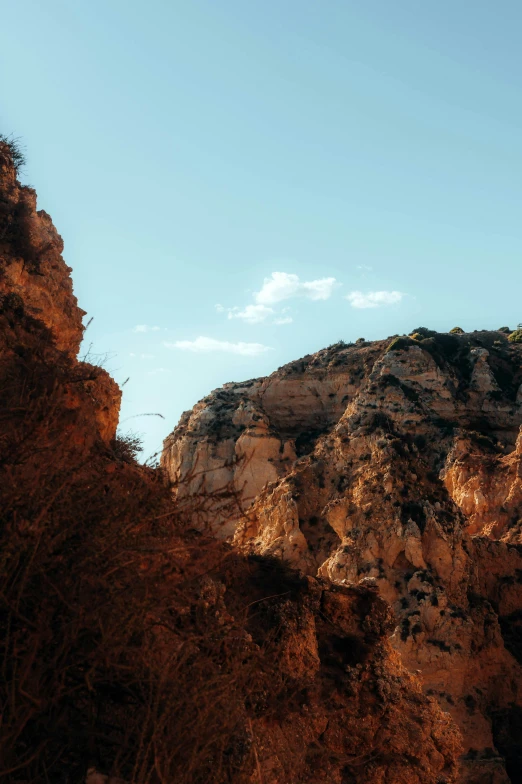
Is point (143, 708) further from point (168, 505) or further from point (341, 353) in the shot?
point (341, 353)

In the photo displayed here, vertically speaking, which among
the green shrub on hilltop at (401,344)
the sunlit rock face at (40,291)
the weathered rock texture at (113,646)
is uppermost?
the green shrub on hilltop at (401,344)

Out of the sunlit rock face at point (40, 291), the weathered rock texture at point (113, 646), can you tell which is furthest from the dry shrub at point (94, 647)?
the sunlit rock face at point (40, 291)

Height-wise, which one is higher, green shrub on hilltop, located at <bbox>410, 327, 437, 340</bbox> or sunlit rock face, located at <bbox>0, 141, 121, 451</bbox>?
green shrub on hilltop, located at <bbox>410, 327, 437, 340</bbox>

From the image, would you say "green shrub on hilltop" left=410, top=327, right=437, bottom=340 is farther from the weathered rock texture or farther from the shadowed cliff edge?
the weathered rock texture

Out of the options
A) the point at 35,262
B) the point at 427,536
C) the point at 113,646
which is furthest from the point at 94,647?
the point at 427,536

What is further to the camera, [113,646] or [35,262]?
[35,262]

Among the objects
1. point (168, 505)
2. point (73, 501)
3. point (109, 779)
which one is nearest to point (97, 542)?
point (73, 501)

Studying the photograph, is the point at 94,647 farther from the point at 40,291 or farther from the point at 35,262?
the point at 35,262

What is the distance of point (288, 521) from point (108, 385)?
519 inches

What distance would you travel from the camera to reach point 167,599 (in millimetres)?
6949

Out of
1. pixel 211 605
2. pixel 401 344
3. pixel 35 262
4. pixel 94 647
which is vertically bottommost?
pixel 94 647

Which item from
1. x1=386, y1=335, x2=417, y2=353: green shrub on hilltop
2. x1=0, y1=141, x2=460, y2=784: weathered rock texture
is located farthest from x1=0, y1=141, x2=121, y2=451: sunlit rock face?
x1=386, y1=335, x2=417, y2=353: green shrub on hilltop

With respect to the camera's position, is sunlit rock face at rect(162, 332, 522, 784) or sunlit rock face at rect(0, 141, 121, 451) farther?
sunlit rock face at rect(162, 332, 522, 784)

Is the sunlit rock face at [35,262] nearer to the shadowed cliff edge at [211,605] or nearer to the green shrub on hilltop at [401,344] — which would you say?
the shadowed cliff edge at [211,605]
